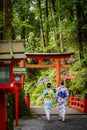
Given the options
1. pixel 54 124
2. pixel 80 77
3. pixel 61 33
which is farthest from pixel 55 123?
pixel 61 33

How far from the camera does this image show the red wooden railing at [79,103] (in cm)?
1477

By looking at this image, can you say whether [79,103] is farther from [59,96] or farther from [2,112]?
[2,112]

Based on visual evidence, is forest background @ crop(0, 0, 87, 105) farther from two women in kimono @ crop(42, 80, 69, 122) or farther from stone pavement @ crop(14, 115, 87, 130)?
stone pavement @ crop(14, 115, 87, 130)

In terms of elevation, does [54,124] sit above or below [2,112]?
below

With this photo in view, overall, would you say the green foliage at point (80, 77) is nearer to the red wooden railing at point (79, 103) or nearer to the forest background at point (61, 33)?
the forest background at point (61, 33)

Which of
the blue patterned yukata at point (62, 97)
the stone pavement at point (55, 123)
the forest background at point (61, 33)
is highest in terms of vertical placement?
the forest background at point (61, 33)

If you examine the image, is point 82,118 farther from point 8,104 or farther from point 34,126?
point 8,104

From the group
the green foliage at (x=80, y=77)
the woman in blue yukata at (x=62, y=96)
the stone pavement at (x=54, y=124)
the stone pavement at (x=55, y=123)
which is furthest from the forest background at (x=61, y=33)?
the stone pavement at (x=54, y=124)

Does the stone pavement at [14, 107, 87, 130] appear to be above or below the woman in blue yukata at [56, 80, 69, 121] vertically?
below

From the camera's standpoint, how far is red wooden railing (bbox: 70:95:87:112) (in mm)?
14773

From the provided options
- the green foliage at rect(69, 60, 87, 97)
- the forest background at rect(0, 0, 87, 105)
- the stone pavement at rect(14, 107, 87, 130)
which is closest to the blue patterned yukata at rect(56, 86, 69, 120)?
the stone pavement at rect(14, 107, 87, 130)

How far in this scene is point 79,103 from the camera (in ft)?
50.4

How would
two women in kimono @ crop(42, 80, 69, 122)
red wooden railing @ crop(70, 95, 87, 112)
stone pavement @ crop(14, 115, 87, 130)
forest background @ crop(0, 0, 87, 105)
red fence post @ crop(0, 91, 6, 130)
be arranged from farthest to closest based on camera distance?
red wooden railing @ crop(70, 95, 87, 112) < forest background @ crop(0, 0, 87, 105) < two women in kimono @ crop(42, 80, 69, 122) < stone pavement @ crop(14, 115, 87, 130) < red fence post @ crop(0, 91, 6, 130)

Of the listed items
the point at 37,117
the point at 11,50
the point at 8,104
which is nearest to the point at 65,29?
the point at 37,117
